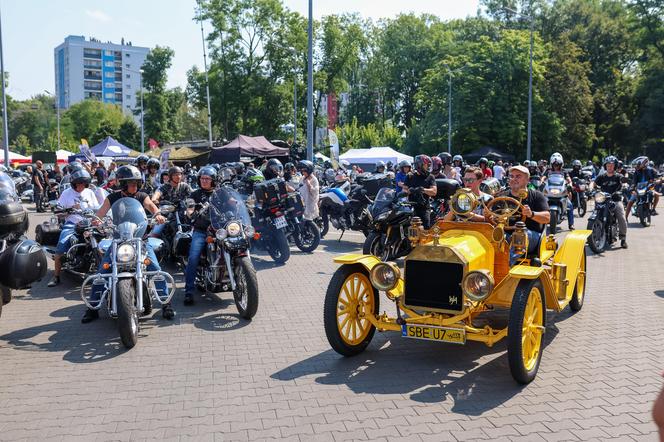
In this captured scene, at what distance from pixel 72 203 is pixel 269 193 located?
143 inches

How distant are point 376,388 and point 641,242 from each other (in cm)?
1109

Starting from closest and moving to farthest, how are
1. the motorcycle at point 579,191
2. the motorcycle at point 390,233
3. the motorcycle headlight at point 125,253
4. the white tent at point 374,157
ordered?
the motorcycle headlight at point 125,253 < the motorcycle at point 390,233 < the motorcycle at point 579,191 < the white tent at point 374,157

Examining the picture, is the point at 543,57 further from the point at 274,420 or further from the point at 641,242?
the point at 274,420

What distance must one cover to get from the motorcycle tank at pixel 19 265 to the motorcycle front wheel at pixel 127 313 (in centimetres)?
78

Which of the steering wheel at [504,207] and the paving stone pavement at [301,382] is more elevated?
the steering wheel at [504,207]

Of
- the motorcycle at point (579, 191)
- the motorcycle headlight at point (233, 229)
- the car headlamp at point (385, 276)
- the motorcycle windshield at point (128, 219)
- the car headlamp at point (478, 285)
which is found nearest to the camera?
the car headlamp at point (478, 285)

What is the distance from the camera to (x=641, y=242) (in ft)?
46.4

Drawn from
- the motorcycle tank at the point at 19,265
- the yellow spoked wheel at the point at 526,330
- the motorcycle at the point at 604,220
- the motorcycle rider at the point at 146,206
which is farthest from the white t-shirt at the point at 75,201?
the motorcycle at the point at 604,220

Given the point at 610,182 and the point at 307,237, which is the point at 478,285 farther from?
the point at 610,182

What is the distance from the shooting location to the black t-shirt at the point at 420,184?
11492mm

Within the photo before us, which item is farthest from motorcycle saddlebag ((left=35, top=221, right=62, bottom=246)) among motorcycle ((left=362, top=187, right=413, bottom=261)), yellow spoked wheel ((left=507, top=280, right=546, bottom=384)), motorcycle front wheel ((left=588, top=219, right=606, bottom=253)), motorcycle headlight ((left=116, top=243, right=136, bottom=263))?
motorcycle front wheel ((left=588, top=219, right=606, bottom=253))

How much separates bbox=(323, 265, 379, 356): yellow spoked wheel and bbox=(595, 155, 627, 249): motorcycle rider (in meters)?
8.72

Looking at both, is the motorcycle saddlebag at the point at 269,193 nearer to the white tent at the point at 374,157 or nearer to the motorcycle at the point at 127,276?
the motorcycle at the point at 127,276

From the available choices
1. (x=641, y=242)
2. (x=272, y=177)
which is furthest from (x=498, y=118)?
(x=272, y=177)
